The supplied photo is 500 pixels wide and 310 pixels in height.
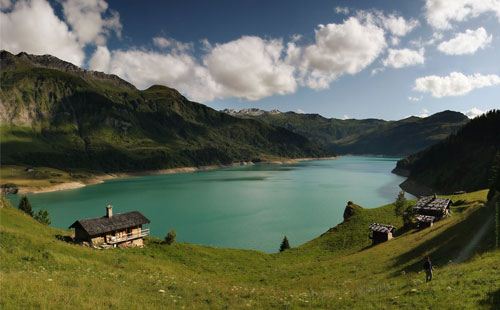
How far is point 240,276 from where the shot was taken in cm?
4612

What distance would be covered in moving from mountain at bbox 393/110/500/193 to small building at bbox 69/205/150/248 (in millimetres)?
127949

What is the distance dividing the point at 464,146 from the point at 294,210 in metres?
112

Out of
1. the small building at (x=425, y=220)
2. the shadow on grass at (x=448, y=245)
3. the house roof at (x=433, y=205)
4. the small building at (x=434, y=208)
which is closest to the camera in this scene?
the shadow on grass at (x=448, y=245)

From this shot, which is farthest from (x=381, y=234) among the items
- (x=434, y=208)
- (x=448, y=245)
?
(x=448, y=245)

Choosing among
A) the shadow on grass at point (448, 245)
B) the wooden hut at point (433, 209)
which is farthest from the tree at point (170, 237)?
the wooden hut at point (433, 209)

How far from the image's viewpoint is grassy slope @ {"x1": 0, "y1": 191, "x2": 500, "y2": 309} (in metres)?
20.0

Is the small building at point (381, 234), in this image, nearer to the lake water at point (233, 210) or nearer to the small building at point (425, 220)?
the small building at point (425, 220)

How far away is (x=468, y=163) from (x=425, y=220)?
129 metres

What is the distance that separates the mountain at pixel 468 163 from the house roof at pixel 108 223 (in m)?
128

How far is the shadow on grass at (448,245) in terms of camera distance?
106ft

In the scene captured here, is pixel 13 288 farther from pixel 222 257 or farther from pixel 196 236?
pixel 196 236

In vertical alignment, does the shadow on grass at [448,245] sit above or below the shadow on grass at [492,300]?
below

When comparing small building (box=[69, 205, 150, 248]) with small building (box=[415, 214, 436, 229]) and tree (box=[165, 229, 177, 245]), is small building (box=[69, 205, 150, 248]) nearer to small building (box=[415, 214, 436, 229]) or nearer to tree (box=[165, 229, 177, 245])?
tree (box=[165, 229, 177, 245])

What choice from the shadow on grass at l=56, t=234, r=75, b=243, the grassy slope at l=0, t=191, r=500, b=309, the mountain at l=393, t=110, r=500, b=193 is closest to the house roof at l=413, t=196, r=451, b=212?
the grassy slope at l=0, t=191, r=500, b=309
